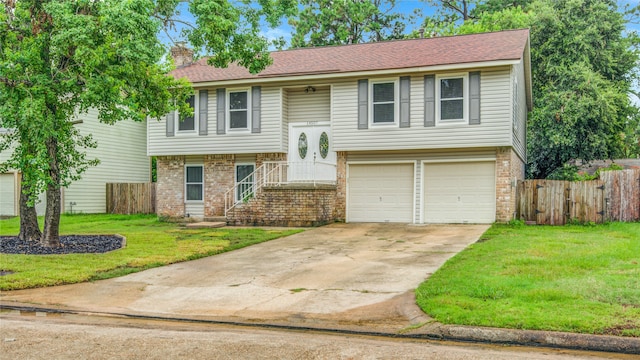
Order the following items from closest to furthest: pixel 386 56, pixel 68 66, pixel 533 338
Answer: pixel 533 338 → pixel 68 66 → pixel 386 56

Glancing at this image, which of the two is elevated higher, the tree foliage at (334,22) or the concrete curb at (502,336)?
the tree foliage at (334,22)

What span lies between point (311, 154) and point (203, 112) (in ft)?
14.0

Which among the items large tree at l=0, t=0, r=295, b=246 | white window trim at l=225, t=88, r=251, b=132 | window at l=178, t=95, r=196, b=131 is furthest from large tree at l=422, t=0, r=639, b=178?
large tree at l=0, t=0, r=295, b=246

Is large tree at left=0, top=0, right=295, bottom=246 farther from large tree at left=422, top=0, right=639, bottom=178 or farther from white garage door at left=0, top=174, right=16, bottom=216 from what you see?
large tree at left=422, top=0, right=639, bottom=178

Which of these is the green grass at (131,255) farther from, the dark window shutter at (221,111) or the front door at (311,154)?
the dark window shutter at (221,111)

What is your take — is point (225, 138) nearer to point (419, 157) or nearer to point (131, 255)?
point (419, 157)

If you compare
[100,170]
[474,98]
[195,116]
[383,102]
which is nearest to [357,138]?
[383,102]

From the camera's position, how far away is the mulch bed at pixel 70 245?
12.6 metres

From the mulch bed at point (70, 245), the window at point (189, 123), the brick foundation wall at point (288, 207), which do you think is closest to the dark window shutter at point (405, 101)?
the brick foundation wall at point (288, 207)

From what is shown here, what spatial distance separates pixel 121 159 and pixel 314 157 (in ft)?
38.9

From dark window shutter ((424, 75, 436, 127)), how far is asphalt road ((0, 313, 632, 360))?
12.4 metres

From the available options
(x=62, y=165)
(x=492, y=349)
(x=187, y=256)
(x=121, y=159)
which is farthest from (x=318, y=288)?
(x=121, y=159)

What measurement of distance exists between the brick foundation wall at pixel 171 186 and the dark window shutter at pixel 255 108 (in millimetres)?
3323

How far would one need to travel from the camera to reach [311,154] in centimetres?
1994
